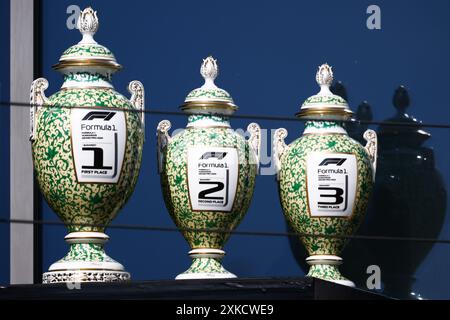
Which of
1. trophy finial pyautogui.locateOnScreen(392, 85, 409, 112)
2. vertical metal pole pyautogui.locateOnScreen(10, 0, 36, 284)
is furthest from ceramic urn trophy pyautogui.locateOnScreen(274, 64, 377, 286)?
vertical metal pole pyautogui.locateOnScreen(10, 0, 36, 284)

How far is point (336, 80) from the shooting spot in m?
3.38

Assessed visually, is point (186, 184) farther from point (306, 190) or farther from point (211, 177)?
point (306, 190)

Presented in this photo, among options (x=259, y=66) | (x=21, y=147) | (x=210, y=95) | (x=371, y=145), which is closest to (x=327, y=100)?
(x=371, y=145)

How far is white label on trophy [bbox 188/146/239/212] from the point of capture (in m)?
2.85

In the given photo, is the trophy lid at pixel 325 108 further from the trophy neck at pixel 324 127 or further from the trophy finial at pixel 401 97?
the trophy finial at pixel 401 97

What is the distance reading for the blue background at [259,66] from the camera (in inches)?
132

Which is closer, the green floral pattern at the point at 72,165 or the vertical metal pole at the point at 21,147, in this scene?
the green floral pattern at the point at 72,165

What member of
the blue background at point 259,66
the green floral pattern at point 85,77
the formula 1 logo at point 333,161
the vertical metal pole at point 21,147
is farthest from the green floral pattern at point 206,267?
the vertical metal pole at point 21,147

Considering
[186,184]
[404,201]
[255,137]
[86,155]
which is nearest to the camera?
[86,155]

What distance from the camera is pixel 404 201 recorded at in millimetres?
3354

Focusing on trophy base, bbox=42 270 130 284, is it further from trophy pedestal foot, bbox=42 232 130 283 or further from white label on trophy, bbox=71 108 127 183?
white label on trophy, bbox=71 108 127 183

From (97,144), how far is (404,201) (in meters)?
0.83

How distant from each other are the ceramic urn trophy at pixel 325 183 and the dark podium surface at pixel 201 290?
0.35m

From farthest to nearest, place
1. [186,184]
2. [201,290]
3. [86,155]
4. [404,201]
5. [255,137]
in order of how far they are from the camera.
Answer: [404,201] → [255,137] → [186,184] → [86,155] → [201,290]
